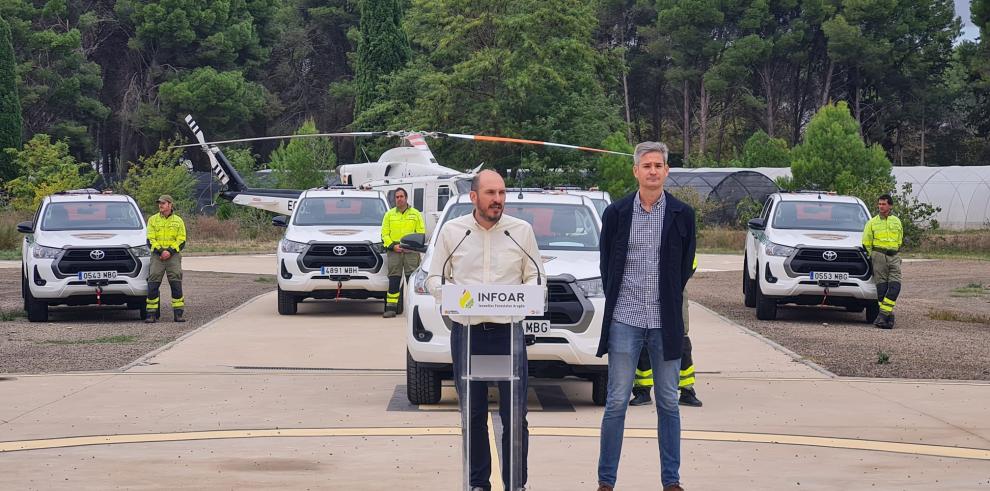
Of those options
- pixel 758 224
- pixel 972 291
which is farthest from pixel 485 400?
pixel 972 291

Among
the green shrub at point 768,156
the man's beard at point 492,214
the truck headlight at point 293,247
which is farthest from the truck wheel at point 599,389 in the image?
the green shrub at point 768,156

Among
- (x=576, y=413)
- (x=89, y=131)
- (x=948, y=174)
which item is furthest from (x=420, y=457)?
(x=89, y=131)

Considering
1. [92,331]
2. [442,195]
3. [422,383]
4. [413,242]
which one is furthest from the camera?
[442,195]

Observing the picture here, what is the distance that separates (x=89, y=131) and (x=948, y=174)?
1650 inches

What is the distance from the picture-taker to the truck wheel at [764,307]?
797 inches

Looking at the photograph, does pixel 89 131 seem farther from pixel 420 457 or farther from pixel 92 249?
pixel 420 457

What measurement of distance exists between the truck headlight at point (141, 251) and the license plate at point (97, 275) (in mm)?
423

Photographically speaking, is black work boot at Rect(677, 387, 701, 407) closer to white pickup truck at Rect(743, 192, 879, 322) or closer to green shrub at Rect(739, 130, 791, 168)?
white pickup truck at Rect(743, 192, 879, 322)

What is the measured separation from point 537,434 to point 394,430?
1.03 meters

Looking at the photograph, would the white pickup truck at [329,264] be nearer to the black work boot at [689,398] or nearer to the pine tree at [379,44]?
the black work boot at [689,398]

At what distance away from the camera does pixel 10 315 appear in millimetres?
20375

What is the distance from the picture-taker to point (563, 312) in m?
10.9

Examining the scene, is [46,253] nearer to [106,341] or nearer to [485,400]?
[106,341]

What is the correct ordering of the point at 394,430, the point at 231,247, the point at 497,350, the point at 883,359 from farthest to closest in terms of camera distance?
1. the point at 231,247
2. the point at 883,359
3. the point at 394,430
4. the point at 497,350
